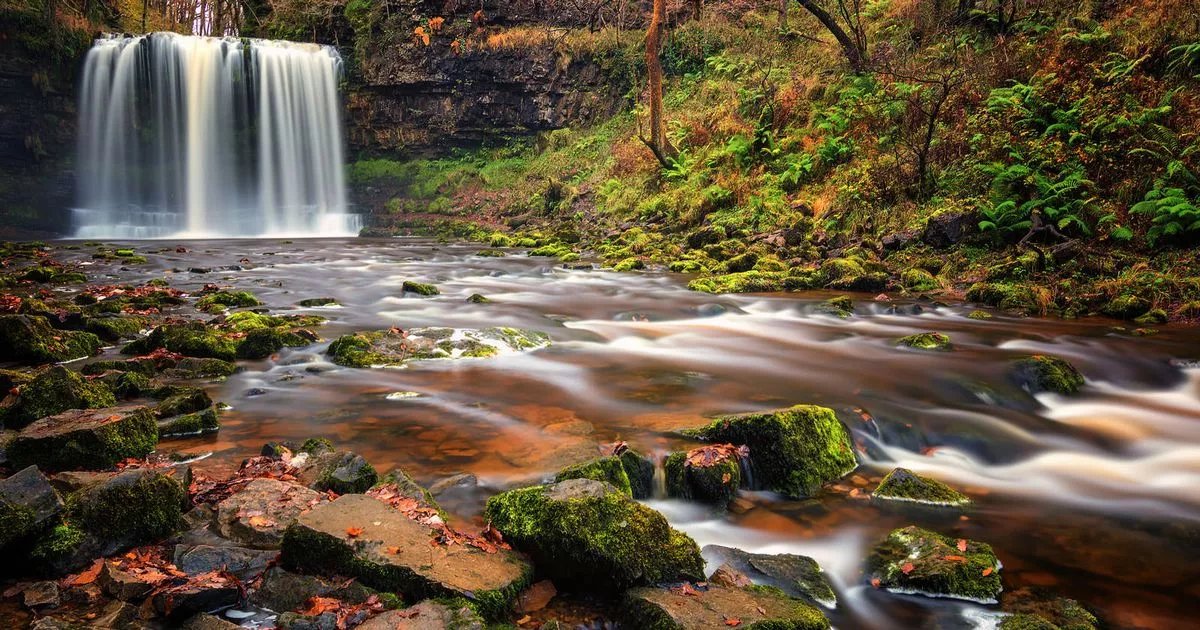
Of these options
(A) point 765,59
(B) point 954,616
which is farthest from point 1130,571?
(A) point 765,59

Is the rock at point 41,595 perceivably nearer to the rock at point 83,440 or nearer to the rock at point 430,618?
the rock at point 430,618

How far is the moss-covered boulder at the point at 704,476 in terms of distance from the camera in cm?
402

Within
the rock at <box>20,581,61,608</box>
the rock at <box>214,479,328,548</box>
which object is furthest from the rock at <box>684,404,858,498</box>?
the rock at <box>20,581,61,608</box>

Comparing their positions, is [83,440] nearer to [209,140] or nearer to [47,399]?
[47,399]

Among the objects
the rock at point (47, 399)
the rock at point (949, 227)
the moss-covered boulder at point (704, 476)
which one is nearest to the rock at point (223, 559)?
the moss-covered boulder at point (704, 476)

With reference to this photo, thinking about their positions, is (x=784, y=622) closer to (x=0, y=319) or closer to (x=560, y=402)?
(x=560, y=402)

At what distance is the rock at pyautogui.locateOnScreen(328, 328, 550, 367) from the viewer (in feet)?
22.9

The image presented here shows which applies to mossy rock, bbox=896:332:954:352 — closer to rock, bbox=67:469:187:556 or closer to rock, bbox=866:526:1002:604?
rock, bbox=866:526:1002:604

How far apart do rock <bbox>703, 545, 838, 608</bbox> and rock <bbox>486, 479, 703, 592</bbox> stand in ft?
1.05

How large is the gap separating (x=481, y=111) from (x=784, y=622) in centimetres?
3182

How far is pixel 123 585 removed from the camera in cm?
255

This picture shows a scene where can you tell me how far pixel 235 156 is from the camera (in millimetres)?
30766

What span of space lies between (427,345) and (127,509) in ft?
15.3

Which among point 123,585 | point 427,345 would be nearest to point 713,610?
point 123,585
